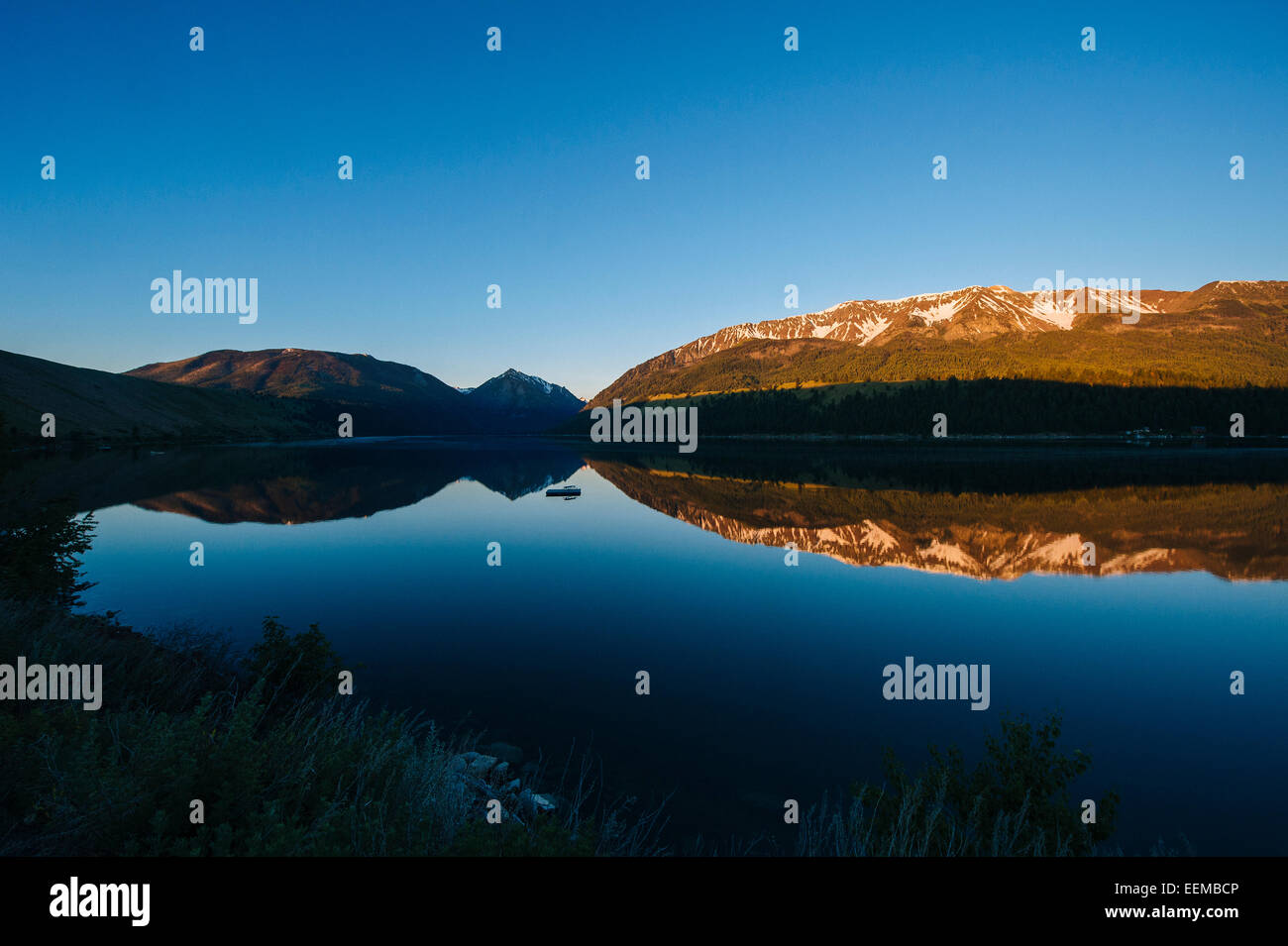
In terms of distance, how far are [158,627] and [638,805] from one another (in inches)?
697

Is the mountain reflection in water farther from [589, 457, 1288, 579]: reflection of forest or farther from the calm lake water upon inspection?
the calm lake water

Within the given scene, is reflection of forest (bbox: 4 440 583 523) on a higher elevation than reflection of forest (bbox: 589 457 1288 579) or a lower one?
higher

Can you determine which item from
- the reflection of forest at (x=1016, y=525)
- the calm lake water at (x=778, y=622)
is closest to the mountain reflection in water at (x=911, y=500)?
the reflection of forest at (x=1016, y=525)

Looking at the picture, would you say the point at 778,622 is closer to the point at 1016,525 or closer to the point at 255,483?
the point at 1016,525

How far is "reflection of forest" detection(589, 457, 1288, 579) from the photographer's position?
1137 inches

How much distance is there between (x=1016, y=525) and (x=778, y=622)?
2705 cm

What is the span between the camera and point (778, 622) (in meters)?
20.5

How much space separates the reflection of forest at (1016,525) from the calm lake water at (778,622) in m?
0.35

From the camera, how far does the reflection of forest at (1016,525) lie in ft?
94.8

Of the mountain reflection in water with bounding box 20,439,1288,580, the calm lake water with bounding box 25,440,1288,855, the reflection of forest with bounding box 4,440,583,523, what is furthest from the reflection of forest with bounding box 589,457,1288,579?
the reflection of forest with bounding box 4,440,583,523

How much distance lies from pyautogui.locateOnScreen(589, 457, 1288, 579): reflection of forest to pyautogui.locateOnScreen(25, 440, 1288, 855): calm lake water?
1.14ft
